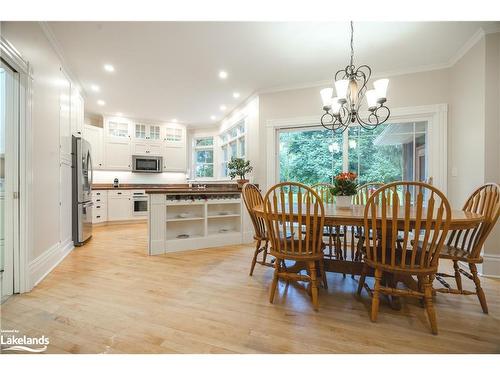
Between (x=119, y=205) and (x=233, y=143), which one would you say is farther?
(x=233, y=143)

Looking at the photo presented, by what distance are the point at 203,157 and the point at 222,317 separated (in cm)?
561

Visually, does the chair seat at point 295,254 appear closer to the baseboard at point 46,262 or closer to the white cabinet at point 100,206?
the baseboard at point 46,262

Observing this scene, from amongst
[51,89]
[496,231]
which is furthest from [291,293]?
[51,89]

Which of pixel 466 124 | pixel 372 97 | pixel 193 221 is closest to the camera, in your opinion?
pixel 372 97

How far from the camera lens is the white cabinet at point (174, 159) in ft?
20.5

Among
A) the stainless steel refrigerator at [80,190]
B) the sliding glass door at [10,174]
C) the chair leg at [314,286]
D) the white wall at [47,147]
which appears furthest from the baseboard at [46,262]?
the chair leg at [314,286]

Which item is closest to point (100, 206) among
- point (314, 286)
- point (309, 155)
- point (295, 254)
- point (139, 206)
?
point (139, 206)

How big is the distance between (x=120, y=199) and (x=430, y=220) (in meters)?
5.76

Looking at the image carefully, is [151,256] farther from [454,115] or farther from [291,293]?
[454,115]

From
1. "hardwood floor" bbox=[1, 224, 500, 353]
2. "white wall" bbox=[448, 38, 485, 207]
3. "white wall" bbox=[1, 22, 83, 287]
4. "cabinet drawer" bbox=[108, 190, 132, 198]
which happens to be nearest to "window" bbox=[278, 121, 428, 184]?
"white wall" bbox=[448, 38, 485, 207]

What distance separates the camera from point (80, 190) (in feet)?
11.1

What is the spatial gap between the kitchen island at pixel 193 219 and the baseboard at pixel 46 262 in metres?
0.97

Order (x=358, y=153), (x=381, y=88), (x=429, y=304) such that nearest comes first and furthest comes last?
(x=429, y=304), (x=381, y=88), (x=358, y=153)

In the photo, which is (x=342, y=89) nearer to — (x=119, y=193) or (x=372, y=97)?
(x=372, y=97)
